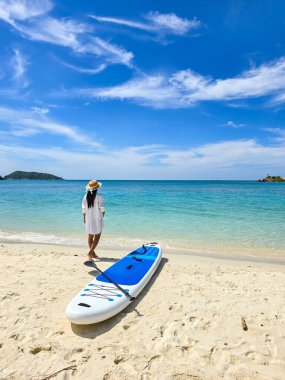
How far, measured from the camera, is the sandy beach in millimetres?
2855

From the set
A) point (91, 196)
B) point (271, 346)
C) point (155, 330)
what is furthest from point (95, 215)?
point (271, 346)

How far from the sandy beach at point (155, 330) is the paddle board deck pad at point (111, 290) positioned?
0.16 meters

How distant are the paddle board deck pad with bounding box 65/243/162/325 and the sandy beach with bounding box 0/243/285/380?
159 millimetres

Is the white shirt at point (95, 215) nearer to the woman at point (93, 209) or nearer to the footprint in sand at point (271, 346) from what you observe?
the woman at point (93, 209)

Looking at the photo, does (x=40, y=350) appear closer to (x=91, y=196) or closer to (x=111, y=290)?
(x=111, y=290)

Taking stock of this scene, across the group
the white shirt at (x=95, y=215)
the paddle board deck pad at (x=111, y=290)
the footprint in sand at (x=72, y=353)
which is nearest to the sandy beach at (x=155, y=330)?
the footprint in sand at (x=72, y=353)

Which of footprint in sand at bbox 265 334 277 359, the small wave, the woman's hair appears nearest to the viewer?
footprint in sand at bbox 265 334 277 359

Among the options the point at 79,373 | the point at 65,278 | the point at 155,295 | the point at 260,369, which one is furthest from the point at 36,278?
the point at 260,369

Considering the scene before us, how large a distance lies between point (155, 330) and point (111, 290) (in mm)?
1197

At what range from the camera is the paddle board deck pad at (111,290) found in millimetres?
3725

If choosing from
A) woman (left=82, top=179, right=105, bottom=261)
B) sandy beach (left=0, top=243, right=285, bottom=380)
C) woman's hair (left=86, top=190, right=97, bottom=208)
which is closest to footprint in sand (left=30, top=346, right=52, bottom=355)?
sandy beach (left=0, top=243, right=285, bottom=380)

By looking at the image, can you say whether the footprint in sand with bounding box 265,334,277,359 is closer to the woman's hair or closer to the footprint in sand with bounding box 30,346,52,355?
the footprint in sand with bounding box 30,346,52,355

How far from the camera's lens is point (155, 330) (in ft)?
11.8

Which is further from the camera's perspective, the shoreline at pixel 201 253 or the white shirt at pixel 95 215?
the shoreline at pixel 201 253
